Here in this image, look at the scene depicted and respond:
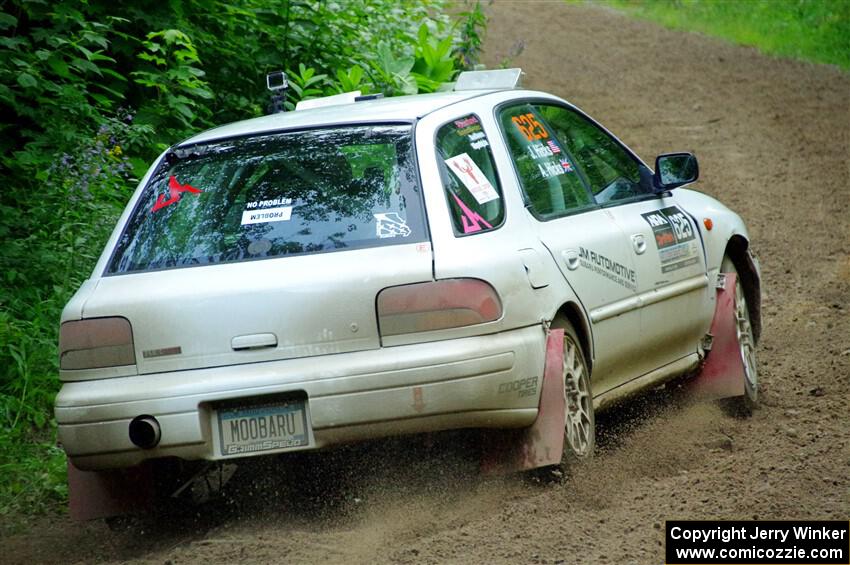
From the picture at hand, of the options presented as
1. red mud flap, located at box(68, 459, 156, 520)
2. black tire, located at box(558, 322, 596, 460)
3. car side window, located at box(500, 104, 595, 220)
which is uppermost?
Result: car side window, located at box(500, 104, 595, 220)

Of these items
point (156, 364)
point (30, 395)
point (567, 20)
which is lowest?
point (567, 20)

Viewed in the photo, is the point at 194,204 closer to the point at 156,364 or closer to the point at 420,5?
the point at 156,364

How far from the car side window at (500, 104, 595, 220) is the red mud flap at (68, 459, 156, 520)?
1.96 metres

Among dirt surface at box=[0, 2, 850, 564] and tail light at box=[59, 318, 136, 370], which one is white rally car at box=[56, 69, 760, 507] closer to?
tail light at box=[59, 318, 136, 370]

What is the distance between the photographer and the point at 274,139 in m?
5.50

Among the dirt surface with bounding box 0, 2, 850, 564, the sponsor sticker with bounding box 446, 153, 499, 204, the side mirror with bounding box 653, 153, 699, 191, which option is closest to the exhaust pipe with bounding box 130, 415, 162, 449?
the dirt surface with bounding box 0, 2, 850, 564

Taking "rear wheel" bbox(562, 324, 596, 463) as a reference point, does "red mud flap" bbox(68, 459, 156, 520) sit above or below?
below

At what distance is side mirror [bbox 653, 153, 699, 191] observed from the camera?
6.62 m

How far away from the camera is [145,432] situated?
481 centimetres

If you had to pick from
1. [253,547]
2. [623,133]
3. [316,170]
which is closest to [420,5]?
[623,133]

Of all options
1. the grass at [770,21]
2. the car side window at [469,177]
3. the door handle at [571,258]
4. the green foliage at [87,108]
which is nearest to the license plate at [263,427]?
the car side window at [469,177]

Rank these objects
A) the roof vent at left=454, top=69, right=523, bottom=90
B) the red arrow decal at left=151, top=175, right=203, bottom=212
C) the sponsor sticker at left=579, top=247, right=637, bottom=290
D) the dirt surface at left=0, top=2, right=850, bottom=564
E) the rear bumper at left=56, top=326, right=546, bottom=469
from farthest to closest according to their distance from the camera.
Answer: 1. the roof vent at left=454, top=69, right=523, bottom=90
2. the sponsor sticker at left=579, top=247, right=637, bottom=290
3. the red arrow decal at left=151, top=175, right=203, bottom=212
4. the rear bumper at left=56, top=326, right=546, bottom=469
5. the dirt surface at left=0, top=2, right=850, bottom=564

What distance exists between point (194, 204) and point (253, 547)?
1445 mm

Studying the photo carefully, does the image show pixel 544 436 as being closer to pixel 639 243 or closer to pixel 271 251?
pixel 271 251
